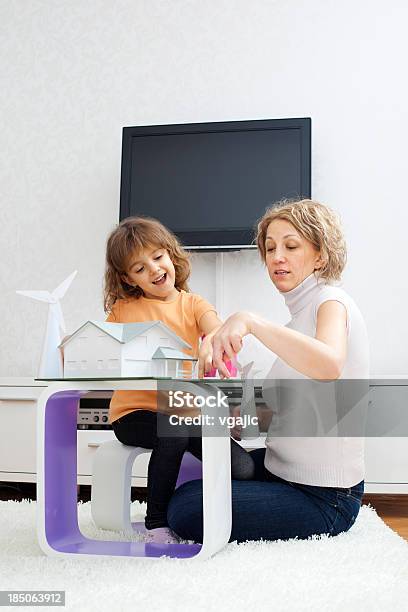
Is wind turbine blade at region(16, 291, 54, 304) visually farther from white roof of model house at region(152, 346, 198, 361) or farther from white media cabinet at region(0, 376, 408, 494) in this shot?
white media cabinet at region(0, 376, 408, 494)

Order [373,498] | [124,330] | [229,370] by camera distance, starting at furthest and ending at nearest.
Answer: [373,498] → [124,330] → [229,370]

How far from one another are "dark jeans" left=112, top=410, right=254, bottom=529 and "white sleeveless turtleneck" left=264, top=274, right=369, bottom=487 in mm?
136

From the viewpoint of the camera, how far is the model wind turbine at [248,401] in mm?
1753

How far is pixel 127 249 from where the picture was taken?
2.11m

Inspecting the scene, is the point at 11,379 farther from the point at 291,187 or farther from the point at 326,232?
the point at 326,232

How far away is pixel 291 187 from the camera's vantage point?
3.30 meters

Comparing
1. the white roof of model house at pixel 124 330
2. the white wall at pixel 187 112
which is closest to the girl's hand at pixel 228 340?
the white roof of model house at pixel 124 330

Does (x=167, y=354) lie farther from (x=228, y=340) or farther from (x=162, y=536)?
(x=162, y=536)

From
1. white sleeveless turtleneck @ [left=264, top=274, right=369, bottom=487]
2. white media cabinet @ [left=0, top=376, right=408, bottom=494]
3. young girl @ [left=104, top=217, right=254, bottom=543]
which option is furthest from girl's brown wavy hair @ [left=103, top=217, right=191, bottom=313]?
white media cabinet @ [left=0, top=376, right=408, bottom=494]

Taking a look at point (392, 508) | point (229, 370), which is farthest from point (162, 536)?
point (392, 508)

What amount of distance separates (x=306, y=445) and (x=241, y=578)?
16.1 inches

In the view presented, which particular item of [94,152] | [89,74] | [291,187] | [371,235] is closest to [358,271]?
[371,235]

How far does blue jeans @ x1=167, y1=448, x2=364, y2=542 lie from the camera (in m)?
1.74

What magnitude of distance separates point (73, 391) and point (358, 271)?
197 centimetres
